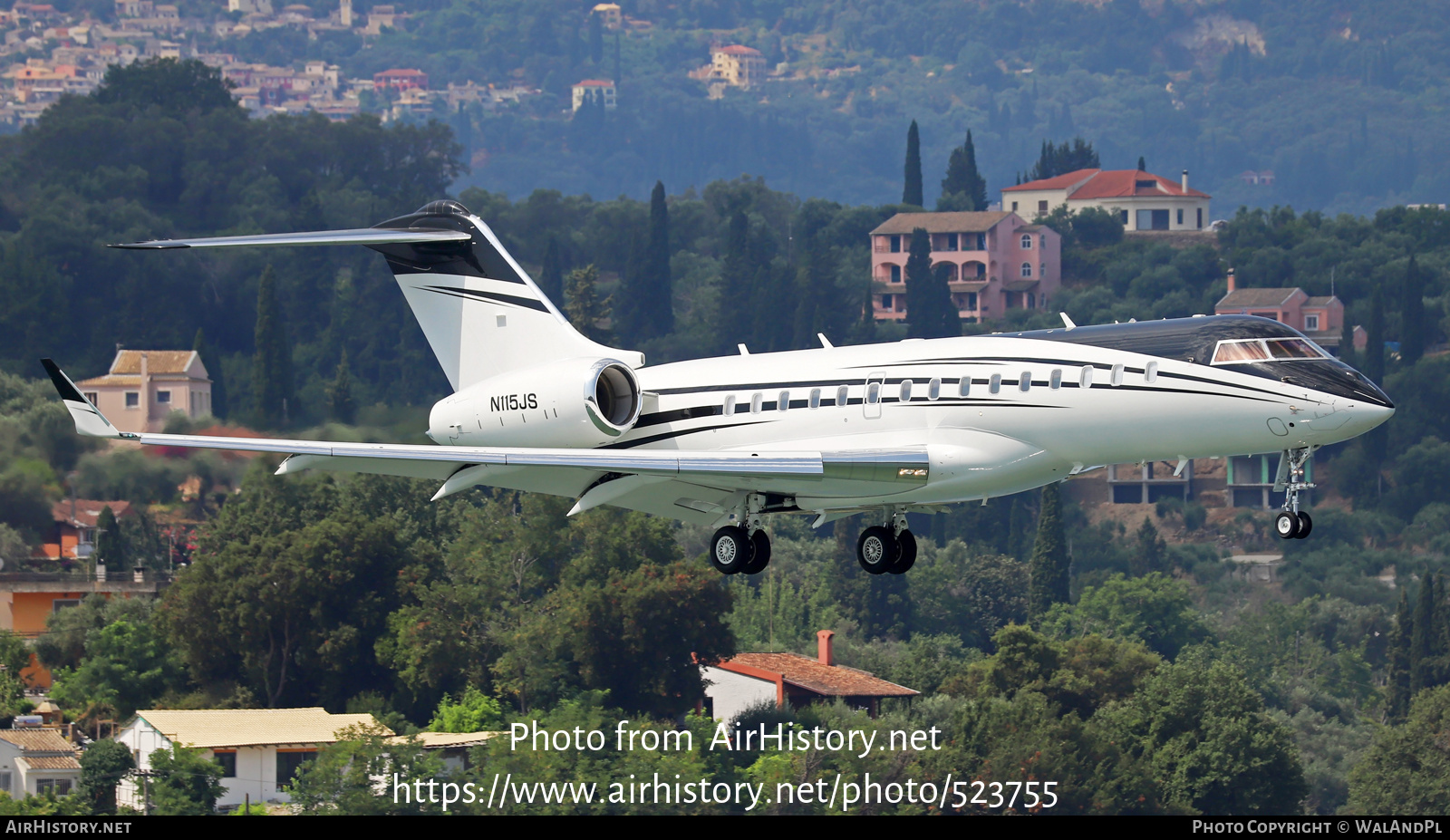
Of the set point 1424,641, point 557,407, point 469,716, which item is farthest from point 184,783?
point 1424,641

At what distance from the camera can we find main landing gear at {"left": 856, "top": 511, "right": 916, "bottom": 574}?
35.5m

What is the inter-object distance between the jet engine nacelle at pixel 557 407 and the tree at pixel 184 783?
46617mm

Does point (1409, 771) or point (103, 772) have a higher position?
point (103, 772)

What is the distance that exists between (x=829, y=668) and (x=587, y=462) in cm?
7997

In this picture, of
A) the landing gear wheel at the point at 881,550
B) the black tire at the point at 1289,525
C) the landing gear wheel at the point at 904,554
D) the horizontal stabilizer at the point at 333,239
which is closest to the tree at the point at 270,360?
the horizontal stabilizer at the point at 333,239

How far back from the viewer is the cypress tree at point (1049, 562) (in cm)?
15925

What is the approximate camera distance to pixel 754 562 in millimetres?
35844

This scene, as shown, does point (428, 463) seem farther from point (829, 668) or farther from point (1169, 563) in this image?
point (1169, 563)

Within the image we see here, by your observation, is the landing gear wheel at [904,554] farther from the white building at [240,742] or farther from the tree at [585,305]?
the tree at [585,305]

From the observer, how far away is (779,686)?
106625 millimetres

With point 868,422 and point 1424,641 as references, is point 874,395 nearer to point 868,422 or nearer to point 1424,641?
point 868,422

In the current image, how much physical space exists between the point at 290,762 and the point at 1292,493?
62266 millimetres

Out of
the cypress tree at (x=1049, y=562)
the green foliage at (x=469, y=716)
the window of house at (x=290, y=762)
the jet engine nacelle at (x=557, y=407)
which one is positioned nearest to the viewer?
the jet engine nacelle at (x=557, y=407)

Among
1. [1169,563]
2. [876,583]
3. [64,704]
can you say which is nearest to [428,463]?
[64,704]
